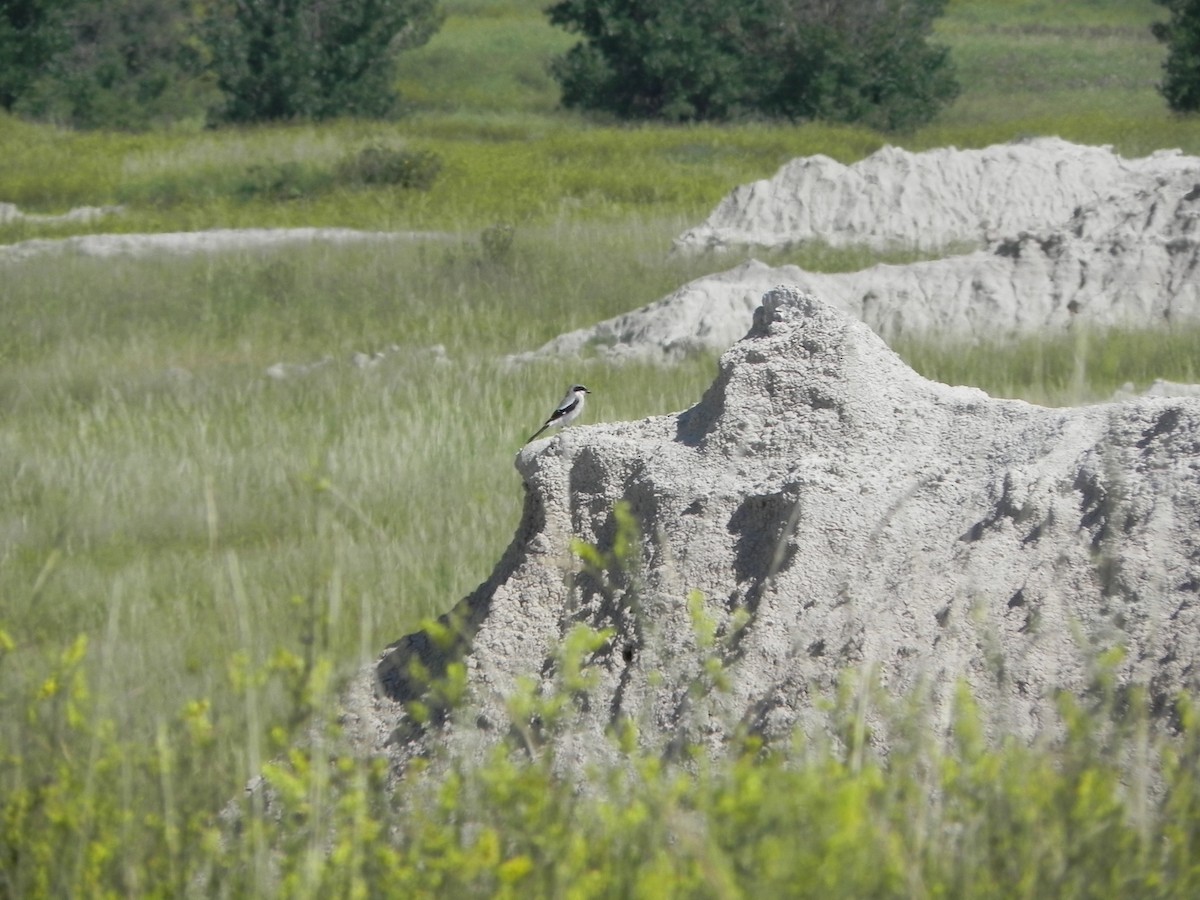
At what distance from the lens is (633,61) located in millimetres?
46344

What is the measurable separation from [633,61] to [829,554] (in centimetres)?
4379

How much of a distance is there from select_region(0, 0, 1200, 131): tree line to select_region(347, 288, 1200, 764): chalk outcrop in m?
39.4

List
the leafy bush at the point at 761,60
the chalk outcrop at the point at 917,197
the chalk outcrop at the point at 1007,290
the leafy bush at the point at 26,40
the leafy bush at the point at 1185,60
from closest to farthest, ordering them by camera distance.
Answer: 1. the chalk outcrop at the point at 1007,290
2. the chalk outcrop at the point at 917,197
3. the leafy bush at the point at 1185,60
4. the leafy bush at the point at 26,40
5. the leafy bush at the point at 761,60

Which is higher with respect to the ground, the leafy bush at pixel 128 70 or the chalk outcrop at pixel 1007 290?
the chalk outcrop at pixel 1007 290

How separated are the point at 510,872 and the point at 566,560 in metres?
2.06

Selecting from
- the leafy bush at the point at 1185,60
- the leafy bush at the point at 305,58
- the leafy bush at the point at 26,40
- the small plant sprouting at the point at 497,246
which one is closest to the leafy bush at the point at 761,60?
the leafy bush at the point at 305,58

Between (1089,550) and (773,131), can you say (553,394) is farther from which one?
(773,131)

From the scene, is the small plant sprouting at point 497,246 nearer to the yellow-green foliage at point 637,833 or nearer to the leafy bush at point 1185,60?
the yellow-green foliage at point 637,833

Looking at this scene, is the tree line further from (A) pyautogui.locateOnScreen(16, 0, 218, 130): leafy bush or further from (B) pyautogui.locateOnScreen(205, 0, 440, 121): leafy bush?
(A) pyautogui.locateOnScreen(16, 0, 218, 130): leafy bush

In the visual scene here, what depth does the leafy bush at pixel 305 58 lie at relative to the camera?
44.1 m

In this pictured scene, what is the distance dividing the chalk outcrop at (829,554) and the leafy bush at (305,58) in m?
41.4

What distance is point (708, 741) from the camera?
11.9 feet

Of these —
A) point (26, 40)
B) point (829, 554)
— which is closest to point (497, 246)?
point (829, 554)

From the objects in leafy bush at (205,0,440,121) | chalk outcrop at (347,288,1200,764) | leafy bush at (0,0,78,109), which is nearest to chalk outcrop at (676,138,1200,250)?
chalk outcrop at (347,288,1200,764)
